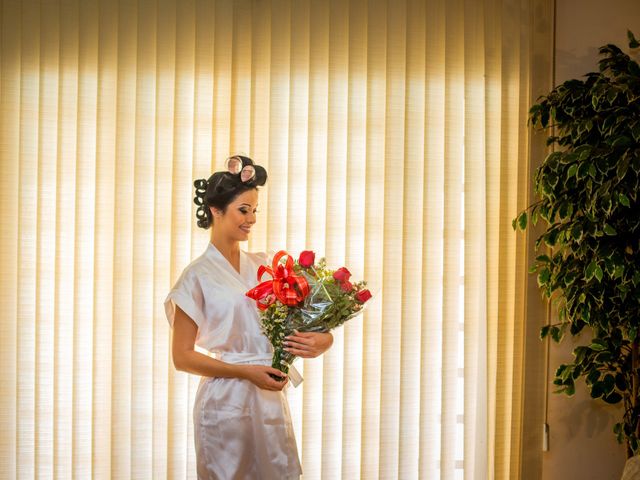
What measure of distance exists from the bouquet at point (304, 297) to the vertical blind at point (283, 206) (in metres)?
0.80

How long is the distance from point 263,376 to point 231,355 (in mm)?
170

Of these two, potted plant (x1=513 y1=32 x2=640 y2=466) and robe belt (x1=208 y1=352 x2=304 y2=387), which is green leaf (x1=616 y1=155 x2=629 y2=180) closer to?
potted plant (x1=513 y1=32 x2=640 y2=466)

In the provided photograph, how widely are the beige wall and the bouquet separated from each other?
4.62 feet

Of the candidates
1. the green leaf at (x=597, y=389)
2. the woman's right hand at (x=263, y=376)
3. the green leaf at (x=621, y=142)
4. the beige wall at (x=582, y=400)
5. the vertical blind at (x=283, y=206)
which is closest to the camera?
the woman's right hand at (x=263, y=376)

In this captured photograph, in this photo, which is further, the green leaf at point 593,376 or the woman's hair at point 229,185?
the green leaf at point 593,376

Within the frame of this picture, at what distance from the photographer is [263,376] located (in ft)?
7.12

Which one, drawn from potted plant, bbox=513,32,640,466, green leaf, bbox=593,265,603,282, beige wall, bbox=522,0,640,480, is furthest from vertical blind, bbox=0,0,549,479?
green leaf, bbox=593,265,603,282

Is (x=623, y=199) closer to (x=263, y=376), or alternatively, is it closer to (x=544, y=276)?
(x=544, y=276)

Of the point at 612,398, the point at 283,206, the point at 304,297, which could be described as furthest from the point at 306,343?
the point at 612,398

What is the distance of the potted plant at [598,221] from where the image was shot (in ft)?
8.18

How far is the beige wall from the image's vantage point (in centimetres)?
304

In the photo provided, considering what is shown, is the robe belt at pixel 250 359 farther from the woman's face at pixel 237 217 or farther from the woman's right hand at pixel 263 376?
the woman's face at pixel 237 217

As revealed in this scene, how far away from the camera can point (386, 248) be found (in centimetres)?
293

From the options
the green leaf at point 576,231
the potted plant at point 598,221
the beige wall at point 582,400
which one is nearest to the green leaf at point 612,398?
the potted plant at point 598,221
